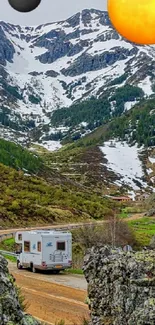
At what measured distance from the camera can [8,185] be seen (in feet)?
226

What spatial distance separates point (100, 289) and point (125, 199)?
114 meters

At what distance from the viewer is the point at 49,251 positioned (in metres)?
27.4

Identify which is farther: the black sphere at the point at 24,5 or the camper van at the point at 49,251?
the camper van at the point at 49,251

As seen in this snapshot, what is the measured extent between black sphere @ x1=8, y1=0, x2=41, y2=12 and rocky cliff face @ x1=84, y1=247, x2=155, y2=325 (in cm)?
417

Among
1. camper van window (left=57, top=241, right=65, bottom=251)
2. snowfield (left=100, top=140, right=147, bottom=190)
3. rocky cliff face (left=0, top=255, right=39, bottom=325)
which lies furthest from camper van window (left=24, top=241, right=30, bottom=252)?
snowfield (left=100, top=140, right=147, bottom=190)

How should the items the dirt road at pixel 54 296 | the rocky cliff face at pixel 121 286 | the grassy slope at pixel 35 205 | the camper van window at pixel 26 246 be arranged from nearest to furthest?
the rocky cliff face at pixel 121 286
the dirt road at pixel 54 296
the camper van window at pixel 26 246
the grassy slope at pixel 35 205

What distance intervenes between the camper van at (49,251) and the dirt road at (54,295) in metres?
0.56

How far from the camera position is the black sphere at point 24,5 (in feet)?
6.89

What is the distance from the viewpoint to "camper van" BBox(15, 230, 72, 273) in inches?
1069

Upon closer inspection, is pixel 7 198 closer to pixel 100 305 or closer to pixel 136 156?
pixel 100 305

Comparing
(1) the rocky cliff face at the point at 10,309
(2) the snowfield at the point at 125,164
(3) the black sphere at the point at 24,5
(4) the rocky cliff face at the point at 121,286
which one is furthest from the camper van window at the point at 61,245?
(2) the snowfield at the point at 125,164

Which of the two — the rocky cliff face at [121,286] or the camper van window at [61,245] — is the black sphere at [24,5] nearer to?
the rocky cliff face at [121,286]

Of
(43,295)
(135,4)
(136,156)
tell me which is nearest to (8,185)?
(43,295)

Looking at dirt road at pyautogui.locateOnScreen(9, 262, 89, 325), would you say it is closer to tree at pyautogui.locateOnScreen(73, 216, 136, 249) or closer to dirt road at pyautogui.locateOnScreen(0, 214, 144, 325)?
dirt road at pyautogui.locateOnScreen(0, 214, 144, 325)
